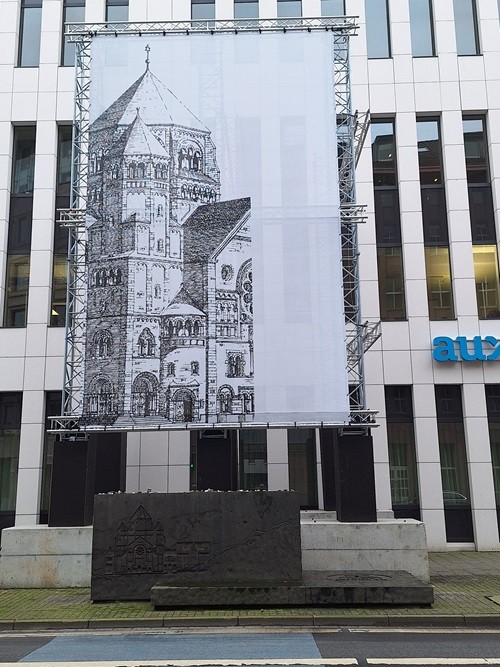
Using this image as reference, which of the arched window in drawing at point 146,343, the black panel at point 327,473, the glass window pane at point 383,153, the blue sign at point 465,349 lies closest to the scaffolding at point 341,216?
the black panel at point 327,473

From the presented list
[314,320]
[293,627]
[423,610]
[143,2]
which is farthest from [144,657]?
[143,2]

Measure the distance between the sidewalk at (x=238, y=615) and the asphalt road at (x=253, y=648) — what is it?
42cm

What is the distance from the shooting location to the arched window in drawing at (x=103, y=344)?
1622 centimetres

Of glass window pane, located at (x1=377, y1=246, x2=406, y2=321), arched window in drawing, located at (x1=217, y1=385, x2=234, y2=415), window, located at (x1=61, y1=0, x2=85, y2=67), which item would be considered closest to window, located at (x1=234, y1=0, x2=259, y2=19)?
window, located at (x1=61, y1=0, x2=85, y2=67)

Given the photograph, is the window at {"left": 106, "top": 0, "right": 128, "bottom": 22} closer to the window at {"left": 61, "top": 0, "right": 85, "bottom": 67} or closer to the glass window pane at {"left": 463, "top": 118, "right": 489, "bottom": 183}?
the window at {"left": 61, "top": 0, "right": 85, "bottom": 67}

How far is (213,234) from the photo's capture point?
16750 millimetres

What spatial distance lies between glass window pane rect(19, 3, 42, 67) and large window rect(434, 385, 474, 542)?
1839 cm

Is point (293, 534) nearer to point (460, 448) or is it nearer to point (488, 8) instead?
point (460, 448)

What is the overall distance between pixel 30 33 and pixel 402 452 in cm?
1991

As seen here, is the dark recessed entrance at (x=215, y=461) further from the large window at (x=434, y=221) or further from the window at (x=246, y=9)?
the window at (x=246, y=9)

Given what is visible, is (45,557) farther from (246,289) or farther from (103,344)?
(246,289)

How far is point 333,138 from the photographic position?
56.6 feet

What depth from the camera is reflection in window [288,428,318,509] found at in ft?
68.2

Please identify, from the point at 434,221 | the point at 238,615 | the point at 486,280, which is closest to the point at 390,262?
the point at 434,221
